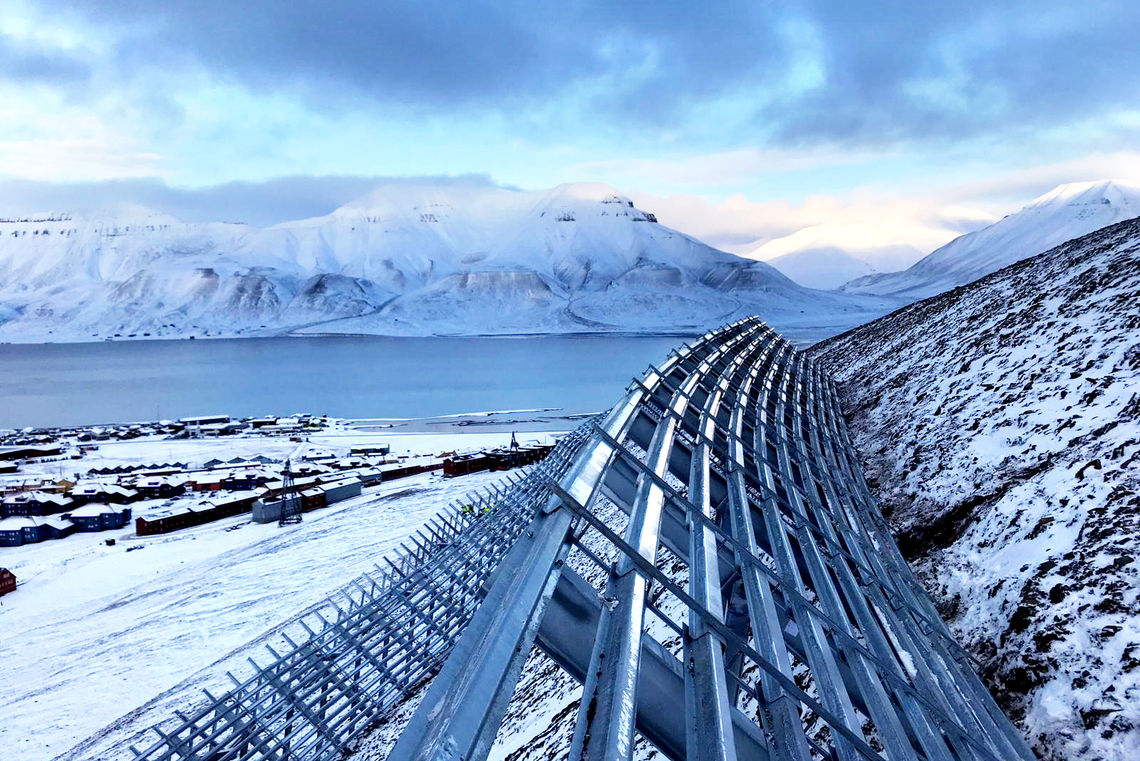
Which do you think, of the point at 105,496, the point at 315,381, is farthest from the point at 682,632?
the point at 315,381

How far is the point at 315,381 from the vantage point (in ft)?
301

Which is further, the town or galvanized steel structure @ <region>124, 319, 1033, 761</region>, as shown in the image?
the town

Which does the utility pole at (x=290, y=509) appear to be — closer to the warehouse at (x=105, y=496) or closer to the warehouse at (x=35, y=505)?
the warehouse at (x=105, y=496)

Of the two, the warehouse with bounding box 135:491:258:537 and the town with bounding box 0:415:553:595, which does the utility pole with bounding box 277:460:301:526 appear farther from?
the warehouse with bounding box 135:491:258:537

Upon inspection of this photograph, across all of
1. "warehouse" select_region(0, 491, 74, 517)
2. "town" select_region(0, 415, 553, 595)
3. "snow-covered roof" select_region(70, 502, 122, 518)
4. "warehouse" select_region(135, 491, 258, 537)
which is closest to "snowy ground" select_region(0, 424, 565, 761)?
Answer: "warehouse" select_region(135, 491, 258, 537)

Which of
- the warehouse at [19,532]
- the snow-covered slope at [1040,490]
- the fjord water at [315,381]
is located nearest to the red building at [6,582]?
the warehouse at [19,532]

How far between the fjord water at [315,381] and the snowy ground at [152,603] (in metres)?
36.4

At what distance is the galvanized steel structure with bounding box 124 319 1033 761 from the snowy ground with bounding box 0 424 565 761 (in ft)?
20.6

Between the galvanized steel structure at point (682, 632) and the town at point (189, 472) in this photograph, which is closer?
the galvanized steel structure at point (682, 632)

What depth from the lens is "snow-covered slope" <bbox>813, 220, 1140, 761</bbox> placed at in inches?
145

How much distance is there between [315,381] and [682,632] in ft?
313

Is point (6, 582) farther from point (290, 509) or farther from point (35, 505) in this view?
point (35, 505)

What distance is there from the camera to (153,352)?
15812cm

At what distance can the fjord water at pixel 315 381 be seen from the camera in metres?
68.0
